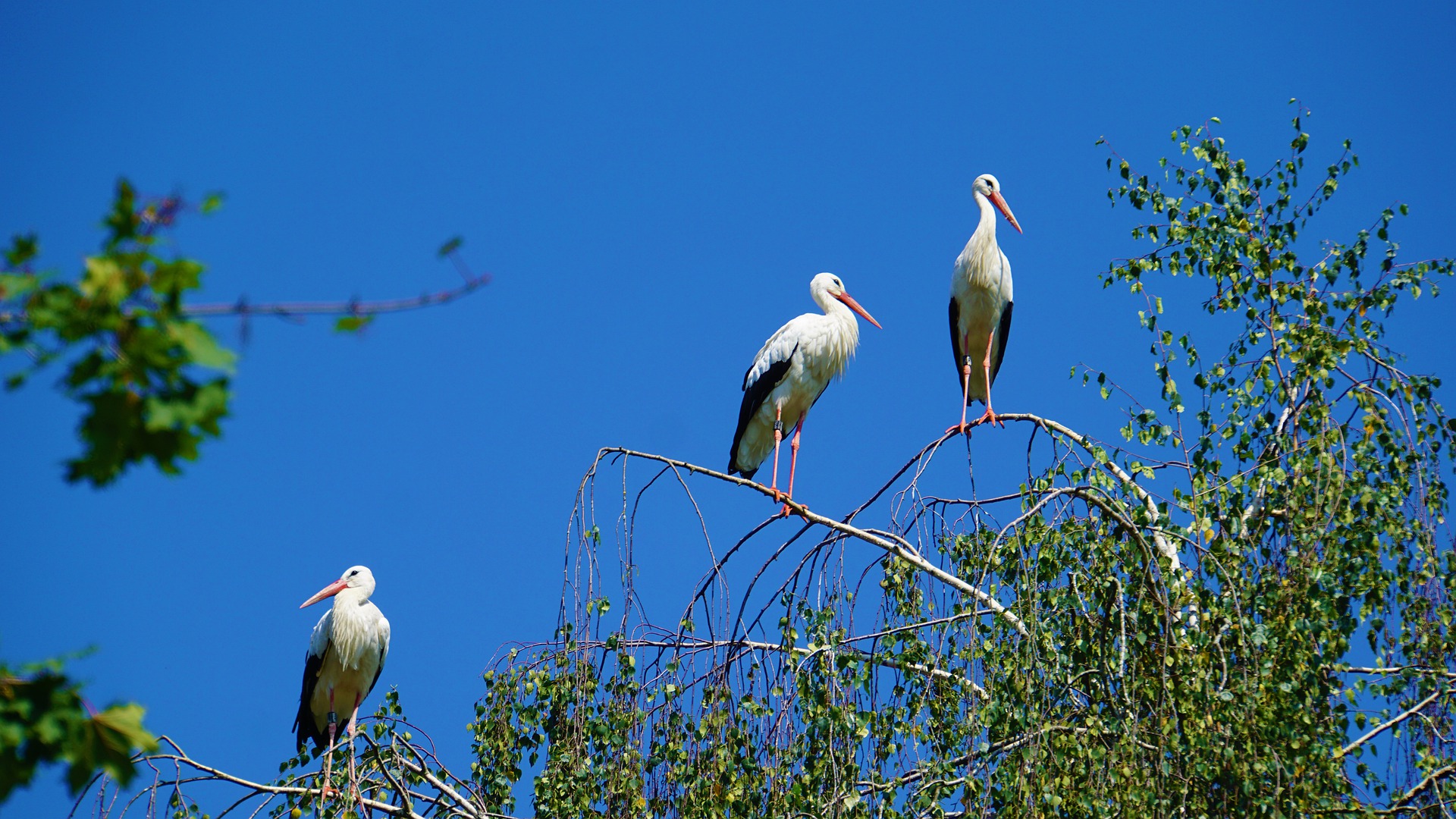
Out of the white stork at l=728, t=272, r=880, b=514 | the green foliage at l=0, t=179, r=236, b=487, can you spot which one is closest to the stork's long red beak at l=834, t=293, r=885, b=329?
the white stork at l=728, t=272, r=880, b=514

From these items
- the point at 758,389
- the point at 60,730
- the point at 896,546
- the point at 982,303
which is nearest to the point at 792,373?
the point at 758,389

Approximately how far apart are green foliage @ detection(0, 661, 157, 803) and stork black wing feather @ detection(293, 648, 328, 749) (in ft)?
22.0

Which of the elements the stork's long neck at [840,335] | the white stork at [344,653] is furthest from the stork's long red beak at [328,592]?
the stork's long neck at [840,335]

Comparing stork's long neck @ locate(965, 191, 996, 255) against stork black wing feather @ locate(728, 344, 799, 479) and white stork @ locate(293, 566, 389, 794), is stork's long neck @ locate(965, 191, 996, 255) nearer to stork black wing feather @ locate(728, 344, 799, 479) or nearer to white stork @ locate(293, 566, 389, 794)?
stork black wing feather @ locate(728, 344, 799, 479)

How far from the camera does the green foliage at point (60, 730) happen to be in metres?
1.93

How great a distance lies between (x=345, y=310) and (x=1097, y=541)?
10.2 ft

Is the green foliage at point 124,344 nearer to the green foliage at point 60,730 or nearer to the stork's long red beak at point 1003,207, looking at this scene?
the green foliage at point 60,730

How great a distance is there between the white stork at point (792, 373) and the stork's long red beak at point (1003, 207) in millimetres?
1194

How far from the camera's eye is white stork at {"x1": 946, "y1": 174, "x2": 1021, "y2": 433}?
7.80 meters

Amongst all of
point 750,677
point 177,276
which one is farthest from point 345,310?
point 750,677

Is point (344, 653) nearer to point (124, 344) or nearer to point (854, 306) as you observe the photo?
point (854, 306)

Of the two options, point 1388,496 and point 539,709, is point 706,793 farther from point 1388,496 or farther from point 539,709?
point 1388,496

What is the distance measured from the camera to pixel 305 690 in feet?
27.9

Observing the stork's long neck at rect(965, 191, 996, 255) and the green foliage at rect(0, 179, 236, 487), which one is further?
the stork's long neck at rect(965, 191, 996, 255)
